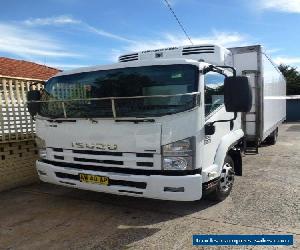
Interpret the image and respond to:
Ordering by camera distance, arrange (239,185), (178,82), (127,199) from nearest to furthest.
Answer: (178,82) < (127,199) < (239,185)

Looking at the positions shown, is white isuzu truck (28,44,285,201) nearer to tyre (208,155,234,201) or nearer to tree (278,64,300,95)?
tyre (208,155,234,201)

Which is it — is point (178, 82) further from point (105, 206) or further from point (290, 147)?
point (290, 147)

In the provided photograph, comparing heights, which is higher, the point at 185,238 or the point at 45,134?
the point at 45,134

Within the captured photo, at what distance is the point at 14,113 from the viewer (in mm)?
6980

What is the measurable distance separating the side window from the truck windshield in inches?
14.2

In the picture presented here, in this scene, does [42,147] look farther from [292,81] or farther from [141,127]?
[292,81]

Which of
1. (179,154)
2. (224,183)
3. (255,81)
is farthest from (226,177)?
(255,81)

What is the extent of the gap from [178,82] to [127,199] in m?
2.32

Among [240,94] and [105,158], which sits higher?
[240,94]

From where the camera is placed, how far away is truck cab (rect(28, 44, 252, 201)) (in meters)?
4.34

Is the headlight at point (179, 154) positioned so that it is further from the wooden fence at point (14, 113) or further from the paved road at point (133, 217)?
the wooden fence at point (14, 113)

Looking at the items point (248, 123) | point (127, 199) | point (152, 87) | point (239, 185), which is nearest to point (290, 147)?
point (248, 123)

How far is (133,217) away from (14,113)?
356cm

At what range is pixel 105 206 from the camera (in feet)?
18.1
